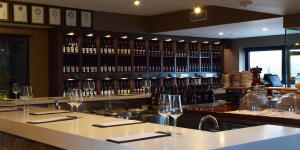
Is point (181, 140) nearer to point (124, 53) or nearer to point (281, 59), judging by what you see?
point (124, 53)

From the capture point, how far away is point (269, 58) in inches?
343

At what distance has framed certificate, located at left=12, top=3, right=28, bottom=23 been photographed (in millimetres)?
5945

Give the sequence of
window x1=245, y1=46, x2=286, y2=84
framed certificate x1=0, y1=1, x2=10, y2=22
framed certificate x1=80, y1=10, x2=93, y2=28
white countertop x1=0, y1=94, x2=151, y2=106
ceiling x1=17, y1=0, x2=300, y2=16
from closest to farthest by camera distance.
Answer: white countertop x1=0, y1=94, x2=151, y2=106
ceiling x1=17, y1=0, x2=300, y2=16
framed certificate x1=0, y1=1, x2=10, y2=22
framed certificate x1=80, y1=10, x2=93, y2=28
window x1=245, y1=46, x2=286, y2=84

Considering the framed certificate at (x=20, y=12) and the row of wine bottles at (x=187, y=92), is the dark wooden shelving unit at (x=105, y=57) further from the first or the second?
the row of wine bottles at (x=187, y=92)

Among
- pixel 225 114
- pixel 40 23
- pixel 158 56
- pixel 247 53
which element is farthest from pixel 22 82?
pixel 247 53

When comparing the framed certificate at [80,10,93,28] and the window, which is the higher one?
the framed certificate at [80,10,93,28]

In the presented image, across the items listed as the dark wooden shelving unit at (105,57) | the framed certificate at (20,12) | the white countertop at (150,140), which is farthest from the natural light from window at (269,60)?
the white countertop at (150,140)

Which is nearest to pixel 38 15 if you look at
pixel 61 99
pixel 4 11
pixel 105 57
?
pixel 4 11

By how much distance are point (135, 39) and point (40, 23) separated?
2.36 metres

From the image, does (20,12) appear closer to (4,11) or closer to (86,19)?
(4,11)

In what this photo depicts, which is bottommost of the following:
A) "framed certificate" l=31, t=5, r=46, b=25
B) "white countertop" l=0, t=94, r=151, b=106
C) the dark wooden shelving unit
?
"white countertop" l=0, t=94, r=151, b=106

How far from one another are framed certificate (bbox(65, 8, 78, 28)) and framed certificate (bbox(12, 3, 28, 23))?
2.67 ft

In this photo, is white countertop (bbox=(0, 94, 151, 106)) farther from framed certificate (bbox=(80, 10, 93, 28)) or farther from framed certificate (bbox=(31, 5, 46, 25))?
framed certificate (bbox=(80, 10, 93, 28))

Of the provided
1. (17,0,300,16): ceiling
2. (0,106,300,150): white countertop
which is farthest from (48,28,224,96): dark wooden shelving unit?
(0,106,300,150): white countertop
